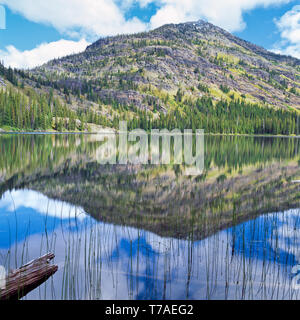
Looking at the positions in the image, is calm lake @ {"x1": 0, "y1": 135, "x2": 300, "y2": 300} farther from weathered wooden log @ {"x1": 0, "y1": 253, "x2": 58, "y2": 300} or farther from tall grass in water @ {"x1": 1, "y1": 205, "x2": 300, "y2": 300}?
weathered wooden log @ {"x1": 0, "y1": 253, "x2": 58, "y2": 300}

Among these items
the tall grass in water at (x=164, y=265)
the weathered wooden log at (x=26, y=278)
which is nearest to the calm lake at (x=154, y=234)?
the tall grass in water at (x=164, y=265)

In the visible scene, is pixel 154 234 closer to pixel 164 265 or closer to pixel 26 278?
pixel 164 265

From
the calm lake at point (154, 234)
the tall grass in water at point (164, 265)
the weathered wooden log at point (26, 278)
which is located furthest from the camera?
the calm lake at point (154, 234)

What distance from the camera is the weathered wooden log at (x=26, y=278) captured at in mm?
6594

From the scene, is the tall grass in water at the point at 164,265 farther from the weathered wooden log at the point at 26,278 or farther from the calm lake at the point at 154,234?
the weathered wooden log at the point at 26,278

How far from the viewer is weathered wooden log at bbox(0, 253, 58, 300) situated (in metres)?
6.59

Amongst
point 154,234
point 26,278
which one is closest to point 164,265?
point 154,234

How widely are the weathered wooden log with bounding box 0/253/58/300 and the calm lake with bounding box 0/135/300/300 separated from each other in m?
0.23

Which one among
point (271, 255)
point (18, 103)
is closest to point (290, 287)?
point (271, 255)

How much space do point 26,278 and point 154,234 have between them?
5630 millimetres

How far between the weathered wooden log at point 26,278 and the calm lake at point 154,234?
23 cm

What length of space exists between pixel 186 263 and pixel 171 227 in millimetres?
3359

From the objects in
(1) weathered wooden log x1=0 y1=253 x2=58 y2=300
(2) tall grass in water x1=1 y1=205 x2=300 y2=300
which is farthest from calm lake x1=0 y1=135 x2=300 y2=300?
(1) weathered wooden log x1=0 y1=253 x2=58 y2=300
